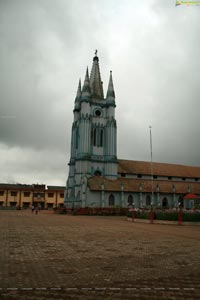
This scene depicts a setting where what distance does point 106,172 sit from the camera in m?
68.7

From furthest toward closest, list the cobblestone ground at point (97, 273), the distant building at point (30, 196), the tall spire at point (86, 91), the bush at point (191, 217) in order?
the distant building at point (30, 196)
the tall spire at point (86, 91)
the bush at point (191, 217)
the cobblestone ground at point (97, 273)

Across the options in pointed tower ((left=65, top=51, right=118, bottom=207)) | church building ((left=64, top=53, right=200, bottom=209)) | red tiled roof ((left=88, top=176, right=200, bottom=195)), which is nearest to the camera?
red tiled roof ((left=88, top=176, right=200, bottom=195))

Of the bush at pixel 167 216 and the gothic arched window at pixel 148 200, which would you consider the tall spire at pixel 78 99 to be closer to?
the gothic arched window at pixel 148 200

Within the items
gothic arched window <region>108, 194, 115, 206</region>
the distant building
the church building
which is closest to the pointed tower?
the church building

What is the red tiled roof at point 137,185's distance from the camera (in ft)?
208

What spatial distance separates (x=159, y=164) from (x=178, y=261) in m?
71.3

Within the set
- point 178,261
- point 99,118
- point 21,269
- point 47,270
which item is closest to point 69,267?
point 47,270

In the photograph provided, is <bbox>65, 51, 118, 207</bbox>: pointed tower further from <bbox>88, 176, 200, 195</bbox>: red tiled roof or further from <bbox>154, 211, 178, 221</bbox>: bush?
<bbox>154, 211, 178, 221</bbox>: bush

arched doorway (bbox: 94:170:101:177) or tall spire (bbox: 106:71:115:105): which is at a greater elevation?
tall spire (bbox: 106:71:115:105)

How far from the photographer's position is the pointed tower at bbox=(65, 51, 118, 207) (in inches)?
2625

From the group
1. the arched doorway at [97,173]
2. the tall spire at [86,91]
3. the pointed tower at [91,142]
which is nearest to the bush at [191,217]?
the pointed tower at [91,142]

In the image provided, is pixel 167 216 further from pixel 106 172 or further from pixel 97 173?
pixel 97 173

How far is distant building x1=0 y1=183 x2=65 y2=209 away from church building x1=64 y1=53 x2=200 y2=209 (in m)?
35.8

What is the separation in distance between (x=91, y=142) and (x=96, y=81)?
20401 mm
